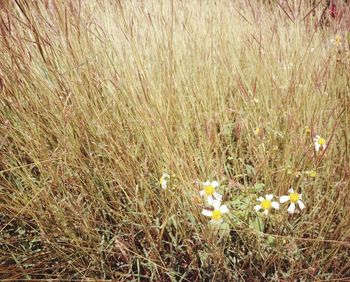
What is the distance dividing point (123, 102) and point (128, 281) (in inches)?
25.7

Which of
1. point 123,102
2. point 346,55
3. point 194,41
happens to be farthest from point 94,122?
point 346,55

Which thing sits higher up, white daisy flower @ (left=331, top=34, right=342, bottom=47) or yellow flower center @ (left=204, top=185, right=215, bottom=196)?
white daisy flower @ (left=331, top=34, right=342, bottom=47)

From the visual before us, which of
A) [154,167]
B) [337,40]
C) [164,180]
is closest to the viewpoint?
[164,180]

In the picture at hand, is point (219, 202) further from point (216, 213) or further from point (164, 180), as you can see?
point (164, 180)

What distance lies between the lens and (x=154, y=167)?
3.60ft

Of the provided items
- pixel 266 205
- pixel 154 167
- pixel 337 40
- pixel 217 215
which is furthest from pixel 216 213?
pixel 337 40

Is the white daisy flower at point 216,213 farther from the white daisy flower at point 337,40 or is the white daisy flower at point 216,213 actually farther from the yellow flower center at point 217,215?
the white daisy flower at point 337,40

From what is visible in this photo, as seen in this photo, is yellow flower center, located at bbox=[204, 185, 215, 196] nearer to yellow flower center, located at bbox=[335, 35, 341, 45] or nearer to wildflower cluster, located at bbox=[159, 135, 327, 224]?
wildflower cluster, located at bbox=[159, 135, 327, 224]

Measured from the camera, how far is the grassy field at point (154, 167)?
92 cm

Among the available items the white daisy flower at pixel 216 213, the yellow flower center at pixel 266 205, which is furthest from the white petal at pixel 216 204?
the yellow flower center at pixel 266 205

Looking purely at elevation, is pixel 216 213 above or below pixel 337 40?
below

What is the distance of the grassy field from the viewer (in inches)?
36.1

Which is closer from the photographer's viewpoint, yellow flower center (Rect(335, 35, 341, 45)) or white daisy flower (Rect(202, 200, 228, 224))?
white daisy flower (Rect(202, 200, 228, 224))

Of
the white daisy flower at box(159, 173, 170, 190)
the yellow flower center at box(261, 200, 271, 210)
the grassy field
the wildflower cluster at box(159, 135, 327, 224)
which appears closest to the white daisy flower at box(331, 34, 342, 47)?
the grassy field
